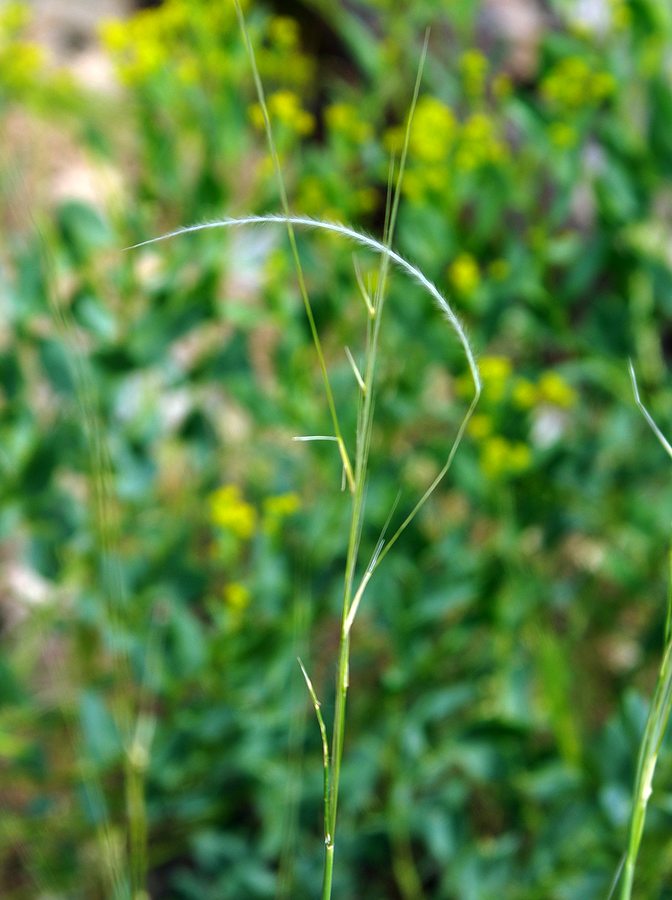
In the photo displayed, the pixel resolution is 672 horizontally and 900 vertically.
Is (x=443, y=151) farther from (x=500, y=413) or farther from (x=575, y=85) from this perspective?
(x=500, y=413)

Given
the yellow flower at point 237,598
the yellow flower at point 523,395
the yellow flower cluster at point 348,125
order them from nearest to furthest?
the yellow flower at point 237,598
the yellow flower at point 523,395
the yellow flower cluster at point 348,125

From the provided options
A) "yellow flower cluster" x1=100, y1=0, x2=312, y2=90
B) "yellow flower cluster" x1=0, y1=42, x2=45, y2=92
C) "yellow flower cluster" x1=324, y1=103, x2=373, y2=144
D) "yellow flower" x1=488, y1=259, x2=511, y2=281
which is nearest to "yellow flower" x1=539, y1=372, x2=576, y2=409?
"yellow flower" x1=488, y1=259, x2=511, y2=281

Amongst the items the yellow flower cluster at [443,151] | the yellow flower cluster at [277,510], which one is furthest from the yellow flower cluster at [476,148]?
the yellow flower cluster at [277,510]

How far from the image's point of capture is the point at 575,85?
110cm

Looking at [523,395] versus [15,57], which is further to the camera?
[15,57]

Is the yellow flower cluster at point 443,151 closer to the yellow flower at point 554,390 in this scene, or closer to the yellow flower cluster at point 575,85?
the yellow flower cluster at point 575,85

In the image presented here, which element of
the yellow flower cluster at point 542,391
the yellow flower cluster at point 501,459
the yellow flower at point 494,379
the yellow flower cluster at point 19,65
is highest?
the yellow flower cluster at point 19,65

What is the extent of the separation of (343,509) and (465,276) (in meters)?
0.25

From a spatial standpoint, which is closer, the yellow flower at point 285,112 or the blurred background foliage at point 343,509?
the blurred background foliage at point 343,509

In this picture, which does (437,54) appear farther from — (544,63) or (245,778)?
(245,778)

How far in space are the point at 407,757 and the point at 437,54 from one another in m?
1.18

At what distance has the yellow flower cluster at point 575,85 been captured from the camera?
1080mm

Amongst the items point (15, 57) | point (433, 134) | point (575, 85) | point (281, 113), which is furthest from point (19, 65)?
point (575, 85)

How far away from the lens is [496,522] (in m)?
1.03
